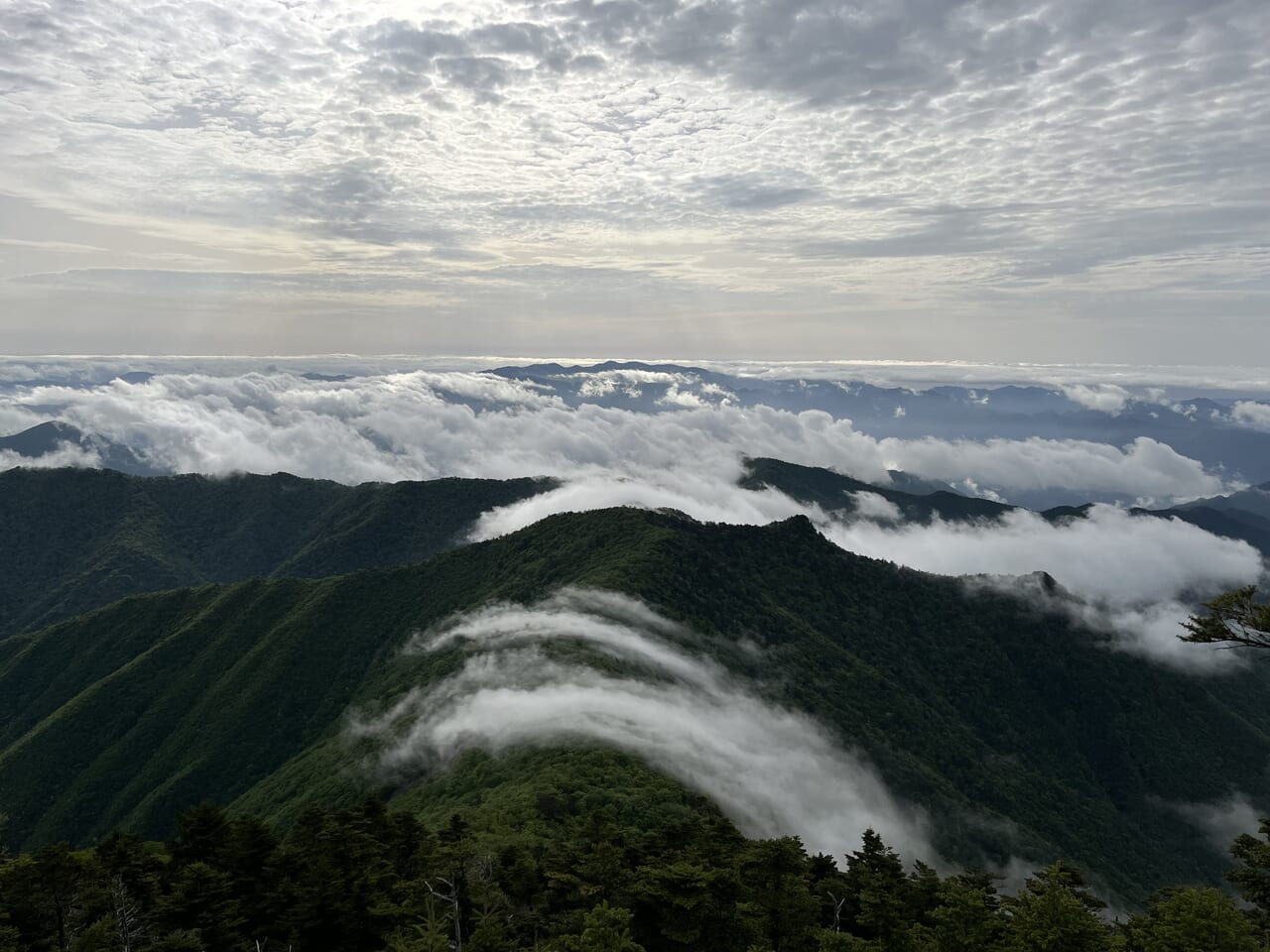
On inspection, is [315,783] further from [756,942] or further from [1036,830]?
[1036,830]

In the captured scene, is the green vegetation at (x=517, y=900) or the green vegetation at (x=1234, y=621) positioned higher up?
the green vegetation at (x=1234, y=621)

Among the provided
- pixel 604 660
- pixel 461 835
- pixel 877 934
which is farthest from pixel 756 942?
pixel 604 660

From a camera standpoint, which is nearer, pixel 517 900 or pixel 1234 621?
pixel 1234 621

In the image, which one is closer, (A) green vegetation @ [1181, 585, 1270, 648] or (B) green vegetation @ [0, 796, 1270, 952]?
(A) green vegetation @ [1181, 585, 1270, 648]

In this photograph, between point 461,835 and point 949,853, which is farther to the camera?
point 949,853

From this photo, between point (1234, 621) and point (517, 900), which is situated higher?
point (1234, 621)

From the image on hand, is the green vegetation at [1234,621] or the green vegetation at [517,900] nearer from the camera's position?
the green vegetation at [1234,621]

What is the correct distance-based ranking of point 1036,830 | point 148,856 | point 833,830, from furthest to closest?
1. point 1036,830
2. point 833,830
3. point 148,856

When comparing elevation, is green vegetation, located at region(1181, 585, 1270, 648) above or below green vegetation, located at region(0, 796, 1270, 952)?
above
